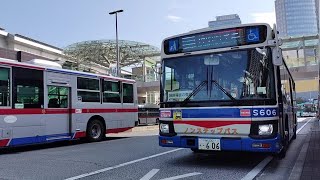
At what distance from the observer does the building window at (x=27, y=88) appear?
1171cm

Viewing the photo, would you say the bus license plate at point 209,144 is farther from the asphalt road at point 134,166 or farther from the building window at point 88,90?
the building window at point 88,90

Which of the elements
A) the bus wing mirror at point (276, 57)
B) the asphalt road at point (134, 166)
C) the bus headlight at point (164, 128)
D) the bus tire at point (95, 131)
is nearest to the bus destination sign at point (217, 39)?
the bus wing mirror at point (276, 57)

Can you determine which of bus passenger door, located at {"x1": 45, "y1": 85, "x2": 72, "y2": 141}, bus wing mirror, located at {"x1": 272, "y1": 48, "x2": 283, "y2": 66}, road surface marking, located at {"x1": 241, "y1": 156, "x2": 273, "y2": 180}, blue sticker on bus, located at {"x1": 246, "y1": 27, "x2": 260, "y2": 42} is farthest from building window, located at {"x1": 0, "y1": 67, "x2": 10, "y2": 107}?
bus wing mirror, located at {"x1": 272, "y1": 48, "x2": 283, "y2": 66}

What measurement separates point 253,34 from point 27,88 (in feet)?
24.6

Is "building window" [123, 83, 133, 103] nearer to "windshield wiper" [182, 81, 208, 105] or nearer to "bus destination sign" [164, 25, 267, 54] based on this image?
"bus destination sign" [164, 25, 267, 54]

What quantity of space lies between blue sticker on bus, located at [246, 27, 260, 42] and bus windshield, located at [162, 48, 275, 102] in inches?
9.4

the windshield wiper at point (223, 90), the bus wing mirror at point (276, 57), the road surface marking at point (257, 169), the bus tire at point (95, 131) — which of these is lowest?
the road surface marking at point (257, 169)

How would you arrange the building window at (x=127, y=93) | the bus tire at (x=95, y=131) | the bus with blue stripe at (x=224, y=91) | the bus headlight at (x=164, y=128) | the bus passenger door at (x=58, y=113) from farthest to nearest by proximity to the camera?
1. the building window at (x=127, y=93)
2. the bus tire at (x=95, y=131)
3. the bus passenger door at (x=58, y=113)
4. the bus headlight at (x=164, y=128)
5. the bus with blue stripe at (x=224, y=91)

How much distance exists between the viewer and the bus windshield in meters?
7.84

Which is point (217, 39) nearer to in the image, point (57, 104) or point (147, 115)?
point (57, 104)

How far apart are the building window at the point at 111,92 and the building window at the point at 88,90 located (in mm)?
499

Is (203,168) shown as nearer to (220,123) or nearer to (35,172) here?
(220,123)

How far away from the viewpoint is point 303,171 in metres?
7.57

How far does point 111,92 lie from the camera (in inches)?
647
